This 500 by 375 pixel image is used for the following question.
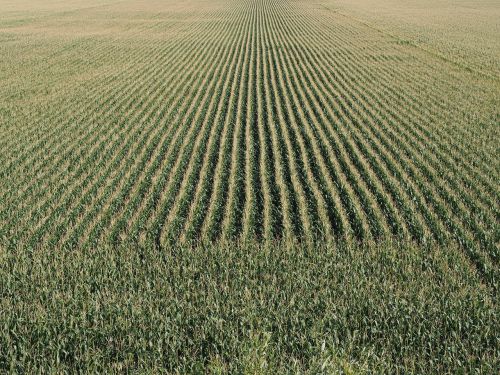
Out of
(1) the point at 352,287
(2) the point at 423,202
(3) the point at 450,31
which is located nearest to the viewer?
(1) the point at 352,287

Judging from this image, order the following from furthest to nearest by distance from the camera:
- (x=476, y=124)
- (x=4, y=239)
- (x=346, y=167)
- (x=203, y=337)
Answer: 1. (x=476, y=124)
2. (x=346, y=167)
3. (x=4, y=239)
4. (x=203, y=337)

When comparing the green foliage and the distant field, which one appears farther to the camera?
the distant field

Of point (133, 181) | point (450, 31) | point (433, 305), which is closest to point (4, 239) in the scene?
point (133, 181)

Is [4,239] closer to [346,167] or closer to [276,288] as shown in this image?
[276,288]

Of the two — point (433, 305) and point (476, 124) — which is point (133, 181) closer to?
point (433, 305)

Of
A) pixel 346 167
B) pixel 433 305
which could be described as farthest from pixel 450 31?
pixel 433 305

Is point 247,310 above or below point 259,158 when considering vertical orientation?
above

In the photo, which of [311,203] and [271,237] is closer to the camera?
[271,237]

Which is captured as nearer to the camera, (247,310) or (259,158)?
(247,310)
